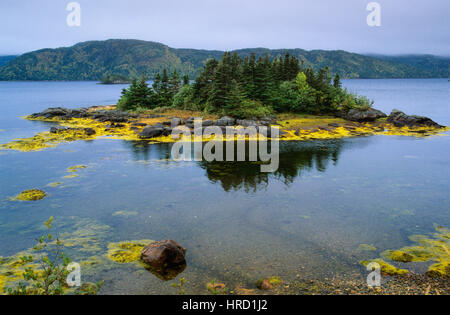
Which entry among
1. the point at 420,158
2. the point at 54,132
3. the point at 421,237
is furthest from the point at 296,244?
the point at 54,132

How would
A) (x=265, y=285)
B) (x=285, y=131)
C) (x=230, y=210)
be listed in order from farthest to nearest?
(x=285, y=131) < (x=230, y=210) < (x=265, y=285)

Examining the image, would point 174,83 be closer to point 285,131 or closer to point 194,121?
point 194,121

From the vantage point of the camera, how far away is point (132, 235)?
706 inches

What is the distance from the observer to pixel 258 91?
6725cm

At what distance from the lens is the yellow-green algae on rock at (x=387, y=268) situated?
46.1ft

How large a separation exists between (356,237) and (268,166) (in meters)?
16.4

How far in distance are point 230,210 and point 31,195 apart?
16521 millimetres

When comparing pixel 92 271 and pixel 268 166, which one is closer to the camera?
pixel 92 271

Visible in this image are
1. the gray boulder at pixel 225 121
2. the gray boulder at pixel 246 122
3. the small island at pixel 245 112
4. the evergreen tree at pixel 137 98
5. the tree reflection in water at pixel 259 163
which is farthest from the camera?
the evergreen tree at pixel 137 98

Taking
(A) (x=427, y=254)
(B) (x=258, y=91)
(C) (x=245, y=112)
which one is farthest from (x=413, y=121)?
(A) (x=427, y=254)

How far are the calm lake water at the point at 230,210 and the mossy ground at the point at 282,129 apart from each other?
847cm

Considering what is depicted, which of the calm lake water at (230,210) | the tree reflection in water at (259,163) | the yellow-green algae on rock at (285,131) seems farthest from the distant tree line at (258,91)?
the calm lake water at (230,210)

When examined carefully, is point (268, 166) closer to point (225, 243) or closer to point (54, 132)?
point (225, 243)

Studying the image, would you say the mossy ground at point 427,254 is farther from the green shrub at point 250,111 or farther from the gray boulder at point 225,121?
the green shrub at point 250,111
